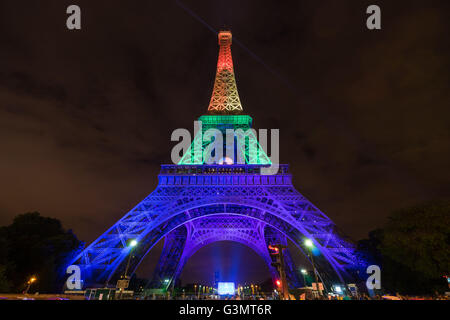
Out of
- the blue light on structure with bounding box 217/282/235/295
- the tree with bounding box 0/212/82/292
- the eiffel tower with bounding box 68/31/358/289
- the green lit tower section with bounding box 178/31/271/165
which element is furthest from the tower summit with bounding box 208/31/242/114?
the tree with bounding box 0/212/82/292

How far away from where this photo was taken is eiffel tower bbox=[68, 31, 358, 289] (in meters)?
26.7

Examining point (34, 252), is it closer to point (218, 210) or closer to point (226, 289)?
point (218, 210)

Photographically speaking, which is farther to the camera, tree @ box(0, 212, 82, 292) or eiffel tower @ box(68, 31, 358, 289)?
tree @ box(0, 212, 82, 292)

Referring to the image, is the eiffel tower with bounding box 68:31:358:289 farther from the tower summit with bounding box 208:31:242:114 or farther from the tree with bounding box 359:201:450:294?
the tree with bounding box 359:201:450:294

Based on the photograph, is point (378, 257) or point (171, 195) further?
point (378, 257)

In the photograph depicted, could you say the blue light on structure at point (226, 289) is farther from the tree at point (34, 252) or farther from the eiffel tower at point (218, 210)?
the tree at point (34, 252)

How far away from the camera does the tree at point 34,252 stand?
2800 centimetres

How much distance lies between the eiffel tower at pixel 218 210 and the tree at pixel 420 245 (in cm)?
465

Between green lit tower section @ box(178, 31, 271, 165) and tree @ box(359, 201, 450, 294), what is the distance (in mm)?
16700

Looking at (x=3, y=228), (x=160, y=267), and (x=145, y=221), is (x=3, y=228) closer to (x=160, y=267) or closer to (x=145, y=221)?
(x=145, y=221)

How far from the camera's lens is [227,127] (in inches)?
1638

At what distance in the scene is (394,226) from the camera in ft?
86.8

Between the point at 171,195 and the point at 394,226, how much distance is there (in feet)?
82.3
